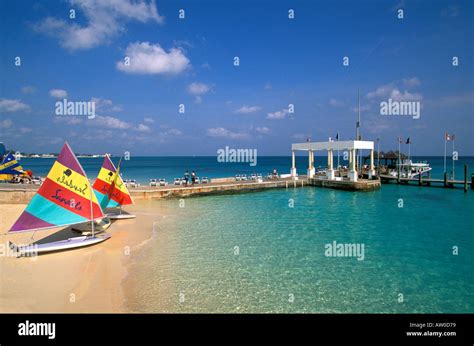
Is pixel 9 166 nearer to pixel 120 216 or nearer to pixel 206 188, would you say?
pixel 206 188

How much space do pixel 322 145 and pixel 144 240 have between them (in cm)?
2944

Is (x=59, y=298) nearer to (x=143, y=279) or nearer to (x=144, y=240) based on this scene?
(x=143, y=279)

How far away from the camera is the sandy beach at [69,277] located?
791 cm

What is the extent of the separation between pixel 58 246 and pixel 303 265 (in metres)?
10.5

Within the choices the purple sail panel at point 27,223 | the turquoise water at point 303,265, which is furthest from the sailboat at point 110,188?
the purple sail panel at point 27,223

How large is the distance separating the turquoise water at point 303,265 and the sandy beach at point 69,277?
642 mm

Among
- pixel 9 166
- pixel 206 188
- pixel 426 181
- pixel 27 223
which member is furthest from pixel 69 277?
pixel 426 181

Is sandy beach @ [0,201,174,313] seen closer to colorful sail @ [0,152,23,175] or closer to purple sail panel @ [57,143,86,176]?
purple sail panel @ [57,143,86,176]

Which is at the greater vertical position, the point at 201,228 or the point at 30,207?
the point at 30,207

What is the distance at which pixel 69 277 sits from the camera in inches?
380

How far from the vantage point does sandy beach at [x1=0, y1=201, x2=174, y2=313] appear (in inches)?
311

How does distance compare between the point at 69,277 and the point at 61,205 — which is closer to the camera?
the point at 69,277
